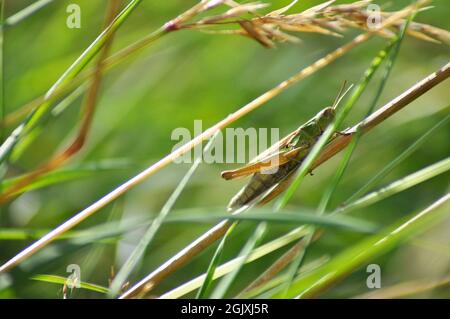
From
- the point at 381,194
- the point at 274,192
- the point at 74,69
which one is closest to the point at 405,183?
the point at 381,194

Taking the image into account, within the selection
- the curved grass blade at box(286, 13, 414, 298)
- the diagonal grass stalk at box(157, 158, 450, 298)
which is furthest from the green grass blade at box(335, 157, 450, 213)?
the curved grass blade at box(286, 13, 414, 298)

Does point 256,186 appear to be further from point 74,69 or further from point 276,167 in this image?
point 74,69

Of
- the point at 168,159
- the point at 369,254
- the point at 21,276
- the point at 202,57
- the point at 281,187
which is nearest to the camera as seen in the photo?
the point at 21,276

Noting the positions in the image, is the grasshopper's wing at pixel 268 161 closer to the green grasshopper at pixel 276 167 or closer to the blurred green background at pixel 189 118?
the green grasshopper at pixel 276 167

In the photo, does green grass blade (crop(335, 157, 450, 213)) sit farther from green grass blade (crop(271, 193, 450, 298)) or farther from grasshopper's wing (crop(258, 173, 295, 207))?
grasshopper's wing (crop(258, 173, 295, 207))
